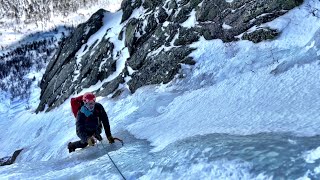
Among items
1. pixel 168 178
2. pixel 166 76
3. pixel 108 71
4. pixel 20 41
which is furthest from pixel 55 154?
pixel 20 41

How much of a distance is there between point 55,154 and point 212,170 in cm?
997

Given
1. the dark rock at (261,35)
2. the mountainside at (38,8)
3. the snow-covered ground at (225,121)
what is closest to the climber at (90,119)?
the snow-covered ground at (225,121)

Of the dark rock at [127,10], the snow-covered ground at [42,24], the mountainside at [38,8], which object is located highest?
the dark rock at [127,10]

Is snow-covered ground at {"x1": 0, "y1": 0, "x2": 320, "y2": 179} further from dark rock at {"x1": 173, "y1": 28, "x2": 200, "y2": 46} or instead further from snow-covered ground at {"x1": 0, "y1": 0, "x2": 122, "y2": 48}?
snow-covered ground at {"x1": 0, "y1": 0, "x2": 122, "y2": 48}

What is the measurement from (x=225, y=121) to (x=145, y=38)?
11.7 meters

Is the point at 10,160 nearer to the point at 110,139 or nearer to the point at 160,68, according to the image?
the point at 160,68

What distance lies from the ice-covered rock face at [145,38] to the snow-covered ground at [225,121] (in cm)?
58

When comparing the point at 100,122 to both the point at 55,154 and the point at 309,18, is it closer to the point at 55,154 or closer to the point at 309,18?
the point at 55,154

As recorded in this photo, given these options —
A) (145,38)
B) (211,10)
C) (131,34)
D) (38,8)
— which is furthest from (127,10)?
(38,8)

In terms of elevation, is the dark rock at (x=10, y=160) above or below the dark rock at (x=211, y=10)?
below

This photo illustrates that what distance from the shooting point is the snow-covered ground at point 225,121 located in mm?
5977

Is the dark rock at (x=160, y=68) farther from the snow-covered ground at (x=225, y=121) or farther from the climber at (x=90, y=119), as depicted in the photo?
the climber at (x=90, y=119)

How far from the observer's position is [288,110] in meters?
7.74

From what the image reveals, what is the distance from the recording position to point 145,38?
65.0ft
